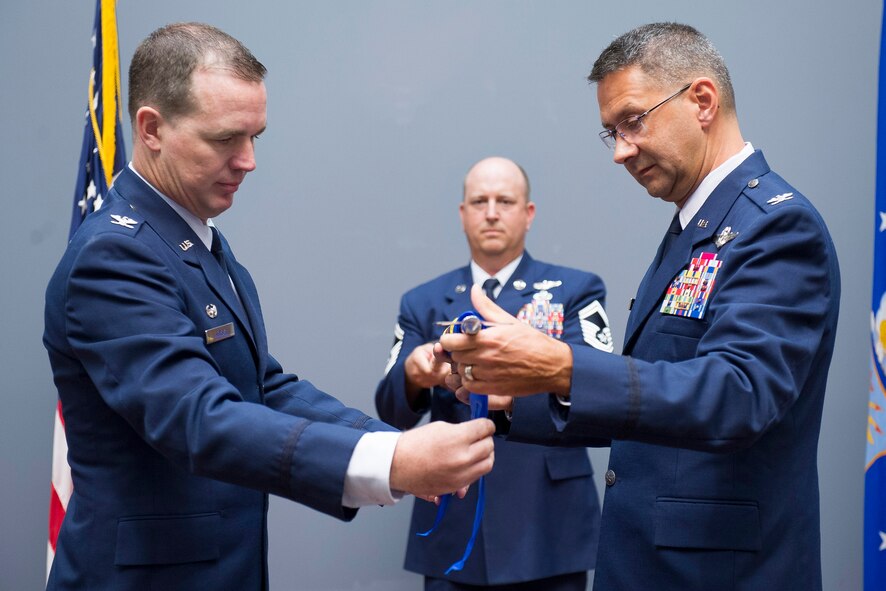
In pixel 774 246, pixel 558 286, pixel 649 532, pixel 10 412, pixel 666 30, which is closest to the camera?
pixel 774 246

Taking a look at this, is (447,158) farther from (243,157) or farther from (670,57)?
(243,157)

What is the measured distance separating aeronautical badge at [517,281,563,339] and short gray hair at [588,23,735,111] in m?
1.21

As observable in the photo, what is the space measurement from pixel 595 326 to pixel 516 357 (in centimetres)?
165

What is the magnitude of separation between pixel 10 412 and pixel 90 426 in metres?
2.02

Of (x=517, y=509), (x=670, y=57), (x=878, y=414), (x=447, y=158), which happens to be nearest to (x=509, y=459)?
(x=517, y=509)

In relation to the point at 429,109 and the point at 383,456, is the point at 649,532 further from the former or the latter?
the point at 429,109

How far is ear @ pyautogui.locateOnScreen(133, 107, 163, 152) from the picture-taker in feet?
5.25

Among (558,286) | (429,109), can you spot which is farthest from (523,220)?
(429,109)

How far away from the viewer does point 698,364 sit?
1365 millimetres

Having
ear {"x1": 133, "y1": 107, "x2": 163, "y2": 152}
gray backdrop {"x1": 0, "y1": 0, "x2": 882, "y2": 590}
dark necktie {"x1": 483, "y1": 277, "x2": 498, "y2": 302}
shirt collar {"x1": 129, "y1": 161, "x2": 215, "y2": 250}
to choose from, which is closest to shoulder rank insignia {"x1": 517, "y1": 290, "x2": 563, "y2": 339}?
dark necktie {"x1": 483, "y1": 277, "x2": 498, "y2": 302}

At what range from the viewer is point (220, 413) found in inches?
52.3

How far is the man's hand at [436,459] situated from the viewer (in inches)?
53.4

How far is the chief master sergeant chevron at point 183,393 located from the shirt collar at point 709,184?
0.66m

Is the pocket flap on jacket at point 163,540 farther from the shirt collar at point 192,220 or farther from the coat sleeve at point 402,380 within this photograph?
the coat sleeve at point 402,380
